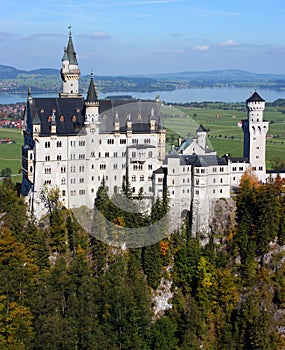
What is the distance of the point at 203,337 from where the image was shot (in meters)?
54.3

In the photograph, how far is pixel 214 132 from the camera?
134 metres

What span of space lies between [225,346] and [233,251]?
375 inches

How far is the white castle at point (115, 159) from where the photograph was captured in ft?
193

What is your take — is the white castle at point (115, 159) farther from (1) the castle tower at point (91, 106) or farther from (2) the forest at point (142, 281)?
(2) the forest at point (142, 281)

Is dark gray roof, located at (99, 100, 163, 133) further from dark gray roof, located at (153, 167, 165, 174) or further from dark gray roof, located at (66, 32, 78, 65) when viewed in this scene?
dark gray roof, located at (66, 32, 78, 65)

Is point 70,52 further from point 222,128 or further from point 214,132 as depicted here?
point 222,128

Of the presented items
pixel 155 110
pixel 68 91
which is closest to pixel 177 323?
pixel 155 110

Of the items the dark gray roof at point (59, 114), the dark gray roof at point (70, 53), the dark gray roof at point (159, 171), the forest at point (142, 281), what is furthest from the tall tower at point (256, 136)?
the dark gray roof at point (70, 53)

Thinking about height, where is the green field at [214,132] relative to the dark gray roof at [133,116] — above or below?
Result: below

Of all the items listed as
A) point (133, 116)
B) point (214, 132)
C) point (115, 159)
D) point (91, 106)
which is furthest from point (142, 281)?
point (214, 132)

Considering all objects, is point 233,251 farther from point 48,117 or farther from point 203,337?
point 48,117

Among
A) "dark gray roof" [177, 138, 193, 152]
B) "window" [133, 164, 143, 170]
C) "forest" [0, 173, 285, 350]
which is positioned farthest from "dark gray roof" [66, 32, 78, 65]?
"forest" [0, 173, 285, 350]

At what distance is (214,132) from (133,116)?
243 feet

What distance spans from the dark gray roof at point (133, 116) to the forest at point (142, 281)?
7.03 metres
